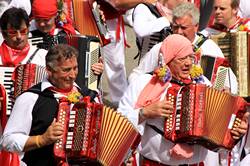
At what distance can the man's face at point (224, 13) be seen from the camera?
11.1m

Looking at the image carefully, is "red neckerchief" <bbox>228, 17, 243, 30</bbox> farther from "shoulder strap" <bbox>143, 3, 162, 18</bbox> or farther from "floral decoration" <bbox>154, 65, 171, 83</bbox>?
"floral decoration" <bbox>154, 65, 171, 83</bbox>

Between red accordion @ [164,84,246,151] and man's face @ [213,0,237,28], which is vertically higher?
man's face @ [213,0,237,28]

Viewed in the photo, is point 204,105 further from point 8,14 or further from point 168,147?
point 8,14

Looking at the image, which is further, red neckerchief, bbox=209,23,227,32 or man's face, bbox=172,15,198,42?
red neckerchief, bbox=209,23,227,32

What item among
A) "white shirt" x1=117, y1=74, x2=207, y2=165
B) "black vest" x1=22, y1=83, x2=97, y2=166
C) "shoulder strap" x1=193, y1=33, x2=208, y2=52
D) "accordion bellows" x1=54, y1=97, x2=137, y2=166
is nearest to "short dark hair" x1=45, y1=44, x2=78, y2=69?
"black vest" x1=22, y1=83, x2=97, y2=166

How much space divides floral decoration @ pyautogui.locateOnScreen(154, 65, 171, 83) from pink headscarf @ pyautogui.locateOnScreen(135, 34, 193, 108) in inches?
2.3

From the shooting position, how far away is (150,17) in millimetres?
11172

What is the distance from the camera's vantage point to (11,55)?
995 centimetres

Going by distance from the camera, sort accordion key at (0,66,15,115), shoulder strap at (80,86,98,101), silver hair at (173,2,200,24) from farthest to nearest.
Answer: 1. silver hair at (173,2,200,24)
2. accordion key at (0,66,15,115)
3. shoulder strap at (80,86,98,101)

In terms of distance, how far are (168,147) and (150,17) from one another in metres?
2.36

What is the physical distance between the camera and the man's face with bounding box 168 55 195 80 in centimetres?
910

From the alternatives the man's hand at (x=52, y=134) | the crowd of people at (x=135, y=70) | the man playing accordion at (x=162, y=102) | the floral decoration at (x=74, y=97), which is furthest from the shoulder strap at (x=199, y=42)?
the man's hand at (x=52, y=134)

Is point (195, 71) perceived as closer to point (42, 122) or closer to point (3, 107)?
point (42, 122)

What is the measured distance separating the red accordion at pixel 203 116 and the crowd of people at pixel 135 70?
0.17 feet
